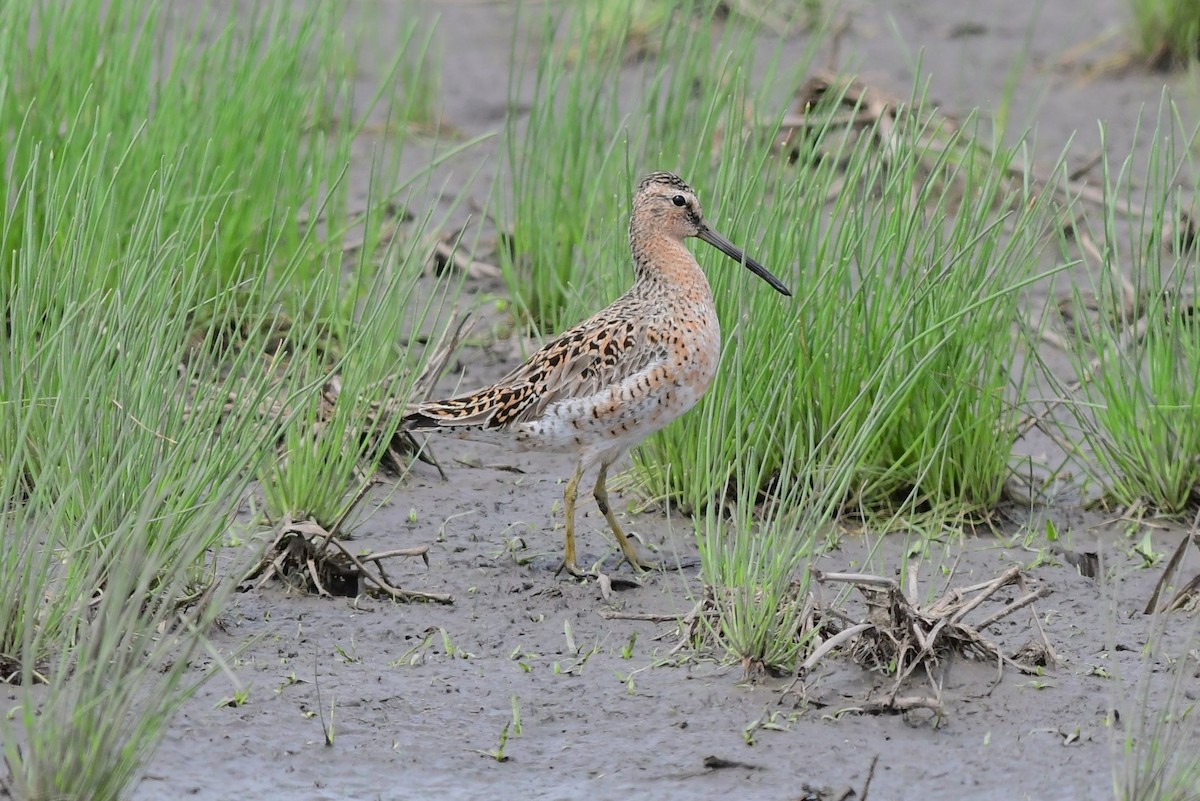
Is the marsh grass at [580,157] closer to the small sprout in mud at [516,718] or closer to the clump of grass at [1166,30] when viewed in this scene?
the small sprout in mud at [516,718]

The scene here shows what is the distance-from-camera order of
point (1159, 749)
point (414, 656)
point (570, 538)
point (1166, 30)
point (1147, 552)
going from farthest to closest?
point (1166, 30) < point (1147, 552) < point (570, 538) < point (414, 656) < point (1159, 749)

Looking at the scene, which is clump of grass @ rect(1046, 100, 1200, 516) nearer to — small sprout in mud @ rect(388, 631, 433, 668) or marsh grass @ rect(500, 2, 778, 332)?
marsh grass @ rect(500, 2, 778, 332)

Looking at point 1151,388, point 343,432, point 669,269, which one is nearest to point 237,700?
point 343,432

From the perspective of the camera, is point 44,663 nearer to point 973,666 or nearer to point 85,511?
point 85,511

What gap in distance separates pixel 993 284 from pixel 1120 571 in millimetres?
924

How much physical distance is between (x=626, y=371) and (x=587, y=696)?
1.11 m

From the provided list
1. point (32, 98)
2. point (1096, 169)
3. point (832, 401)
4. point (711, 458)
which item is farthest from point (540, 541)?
point (1096, 169)

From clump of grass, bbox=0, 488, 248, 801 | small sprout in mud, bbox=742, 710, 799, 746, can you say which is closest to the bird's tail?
small sprout in mud, bbox=742, 710, 799, 746

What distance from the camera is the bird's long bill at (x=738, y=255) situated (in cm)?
524

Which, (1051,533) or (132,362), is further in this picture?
(1051,533)

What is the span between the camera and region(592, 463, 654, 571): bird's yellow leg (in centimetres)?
538

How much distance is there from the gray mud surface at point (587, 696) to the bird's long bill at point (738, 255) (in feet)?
2.76

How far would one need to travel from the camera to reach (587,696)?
14.9 feet

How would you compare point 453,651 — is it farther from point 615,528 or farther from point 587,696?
point 615,528
